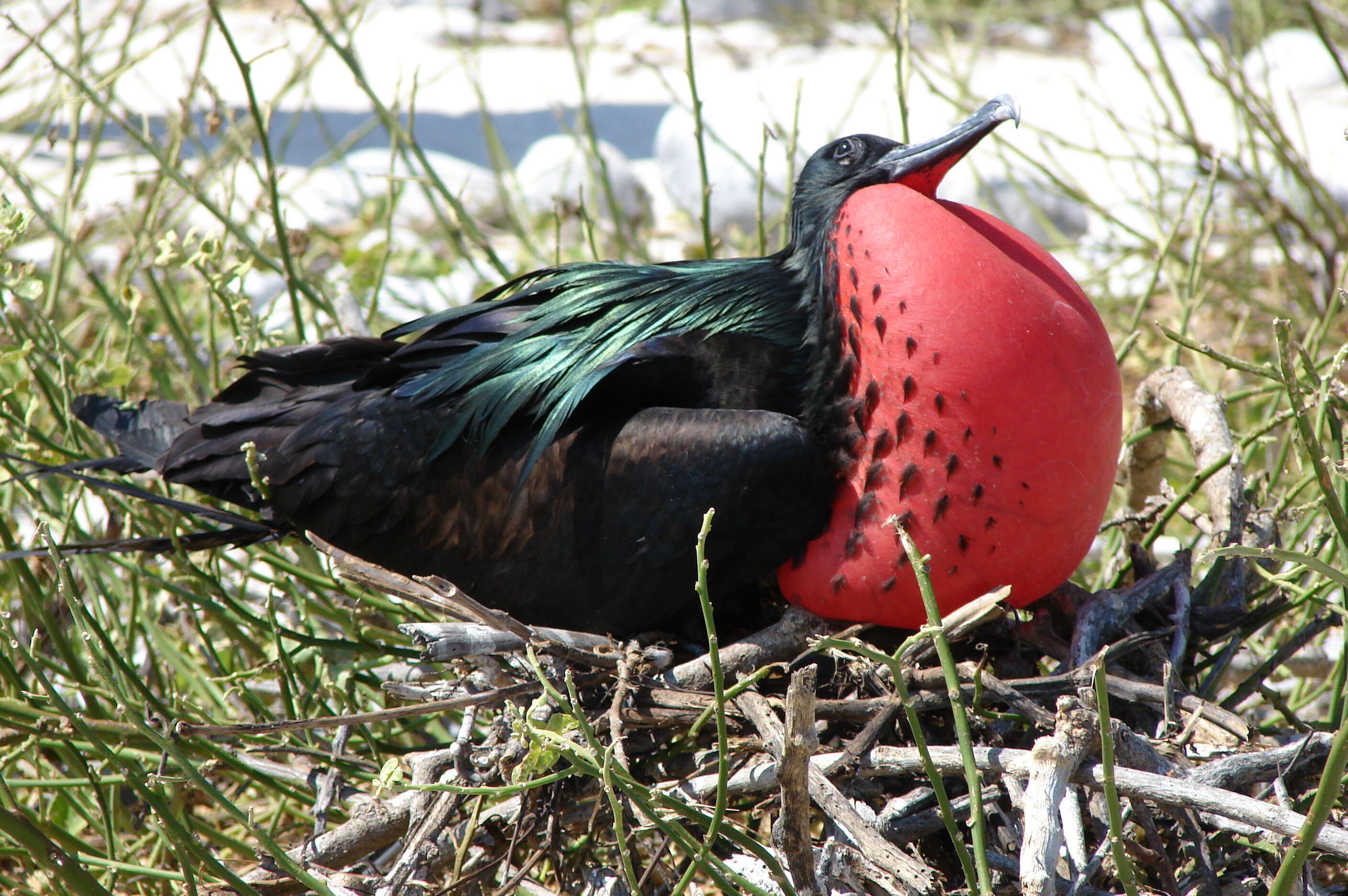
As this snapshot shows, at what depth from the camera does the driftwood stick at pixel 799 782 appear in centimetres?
106

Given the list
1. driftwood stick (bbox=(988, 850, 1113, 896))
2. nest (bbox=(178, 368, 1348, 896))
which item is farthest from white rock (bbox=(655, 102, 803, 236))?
driftwood stick (bbox=(988, 850, 1113, 896))

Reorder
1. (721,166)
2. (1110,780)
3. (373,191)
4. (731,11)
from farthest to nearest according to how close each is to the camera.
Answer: (731,11) → (373,191) → (721,166) → (1110,780)

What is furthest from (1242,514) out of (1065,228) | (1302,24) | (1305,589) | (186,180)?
(1302,24)

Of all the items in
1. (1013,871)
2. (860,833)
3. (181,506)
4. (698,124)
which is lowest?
(1013,871)

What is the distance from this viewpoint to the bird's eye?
1.60 m

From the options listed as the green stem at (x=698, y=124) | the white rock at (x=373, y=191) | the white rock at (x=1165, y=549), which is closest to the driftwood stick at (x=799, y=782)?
the green stem at (x=698, y=124)

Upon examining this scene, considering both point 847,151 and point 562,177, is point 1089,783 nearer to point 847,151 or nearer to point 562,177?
point 847,151

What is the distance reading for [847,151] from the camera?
1609mm

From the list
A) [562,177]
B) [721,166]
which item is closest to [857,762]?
[721,166]

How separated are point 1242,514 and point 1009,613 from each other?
1.04 ft

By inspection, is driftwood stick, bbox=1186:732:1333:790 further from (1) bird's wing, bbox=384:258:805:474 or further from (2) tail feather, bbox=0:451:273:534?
(2) tail feather, bbox=0:451:273:534

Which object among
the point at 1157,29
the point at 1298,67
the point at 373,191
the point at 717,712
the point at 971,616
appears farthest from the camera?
Answer: the point at 1157,29

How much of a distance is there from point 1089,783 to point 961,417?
A: 0.42 m

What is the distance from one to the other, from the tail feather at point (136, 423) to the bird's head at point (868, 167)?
3.32 feet
